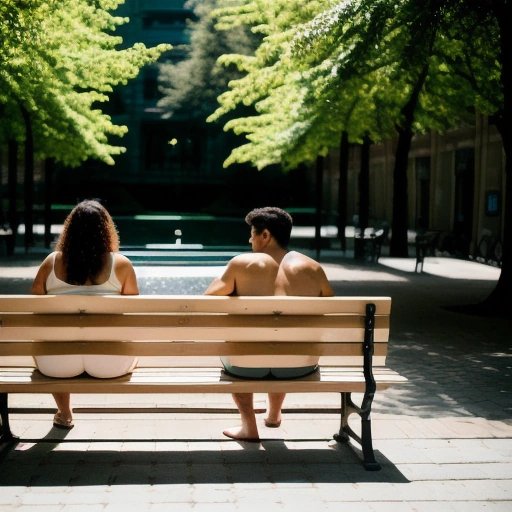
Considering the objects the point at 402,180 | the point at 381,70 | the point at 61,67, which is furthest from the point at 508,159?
the point at 402,180

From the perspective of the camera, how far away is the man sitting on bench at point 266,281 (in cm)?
559

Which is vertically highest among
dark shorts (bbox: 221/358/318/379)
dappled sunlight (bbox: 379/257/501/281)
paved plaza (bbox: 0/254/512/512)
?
dark shorts (bbox: 221/358/318/379)

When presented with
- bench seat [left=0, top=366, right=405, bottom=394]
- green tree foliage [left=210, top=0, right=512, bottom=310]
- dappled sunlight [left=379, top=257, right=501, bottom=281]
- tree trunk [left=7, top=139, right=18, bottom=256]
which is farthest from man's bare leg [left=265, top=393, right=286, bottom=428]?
tree trunk [left=7, top=139, right=18, bottom=256]

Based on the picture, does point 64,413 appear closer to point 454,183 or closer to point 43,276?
point 43,276

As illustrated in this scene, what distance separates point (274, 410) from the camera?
6.33m

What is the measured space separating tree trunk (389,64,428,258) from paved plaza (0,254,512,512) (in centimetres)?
1571

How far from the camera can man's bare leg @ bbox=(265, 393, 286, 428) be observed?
20.5 feet

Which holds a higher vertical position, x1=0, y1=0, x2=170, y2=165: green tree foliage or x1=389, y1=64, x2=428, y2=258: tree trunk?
x1=0, y1=0, x2=170, y2=165: green tree foliage

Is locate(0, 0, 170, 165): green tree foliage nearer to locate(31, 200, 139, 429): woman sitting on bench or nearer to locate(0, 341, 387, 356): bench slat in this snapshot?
locate(31, 200, 139, 429): woman sitting on bench

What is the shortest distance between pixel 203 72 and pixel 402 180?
A: 30.6 meters

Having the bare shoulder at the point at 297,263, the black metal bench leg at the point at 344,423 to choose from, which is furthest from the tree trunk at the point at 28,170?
the black metal bench leg at the point at 344,423

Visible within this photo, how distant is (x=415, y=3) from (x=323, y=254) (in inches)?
588

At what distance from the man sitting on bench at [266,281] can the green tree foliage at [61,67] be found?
353 inches

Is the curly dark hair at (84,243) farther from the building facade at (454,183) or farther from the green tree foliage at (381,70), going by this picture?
the building facade at (454,183)
